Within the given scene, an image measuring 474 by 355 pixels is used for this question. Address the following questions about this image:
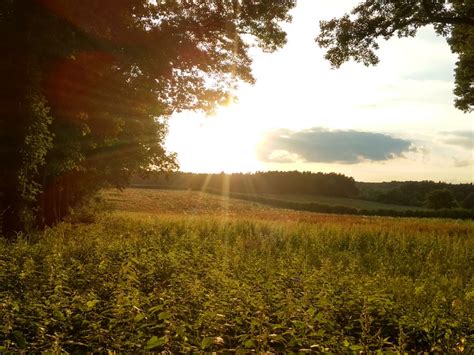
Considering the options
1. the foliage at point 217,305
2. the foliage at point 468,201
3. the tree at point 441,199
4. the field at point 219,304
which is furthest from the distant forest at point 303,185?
the foliage at point 217,305

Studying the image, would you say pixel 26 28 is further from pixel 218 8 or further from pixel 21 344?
pixel 21 344

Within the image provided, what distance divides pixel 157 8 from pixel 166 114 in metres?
5.54

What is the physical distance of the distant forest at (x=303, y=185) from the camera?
94.1 meters

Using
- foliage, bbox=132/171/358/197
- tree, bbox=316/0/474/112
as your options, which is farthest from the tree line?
tree, bbox=316/0/474/112

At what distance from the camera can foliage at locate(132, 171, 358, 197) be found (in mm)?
97125

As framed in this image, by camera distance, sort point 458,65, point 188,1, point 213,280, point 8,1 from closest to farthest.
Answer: point 213,280 < point 8,1 < point 188,1 < point 458,65

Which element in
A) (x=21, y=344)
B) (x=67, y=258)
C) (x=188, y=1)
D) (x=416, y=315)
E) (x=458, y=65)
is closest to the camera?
(x=21, y=344)

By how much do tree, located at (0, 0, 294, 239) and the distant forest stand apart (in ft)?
238

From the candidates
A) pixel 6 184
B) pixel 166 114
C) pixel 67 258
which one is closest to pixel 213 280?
pixel 67 258

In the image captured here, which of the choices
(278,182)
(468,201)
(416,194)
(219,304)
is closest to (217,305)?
(219,304)

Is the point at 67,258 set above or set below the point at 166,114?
below

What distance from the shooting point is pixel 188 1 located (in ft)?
56.5

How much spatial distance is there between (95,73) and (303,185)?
8610cm

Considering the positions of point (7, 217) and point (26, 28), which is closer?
point (26, 28)
